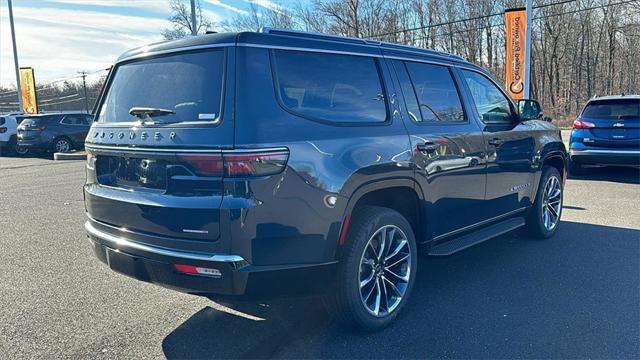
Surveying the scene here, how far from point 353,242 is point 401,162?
2.30ft

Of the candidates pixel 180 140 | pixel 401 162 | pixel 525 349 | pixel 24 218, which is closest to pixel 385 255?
pixel 401 162

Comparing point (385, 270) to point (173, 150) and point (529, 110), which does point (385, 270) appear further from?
point (529, 110)

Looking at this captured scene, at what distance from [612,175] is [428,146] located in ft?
27.6

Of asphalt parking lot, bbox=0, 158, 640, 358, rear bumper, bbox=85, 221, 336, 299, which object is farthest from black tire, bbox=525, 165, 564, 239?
rear bumper, bbox=85, 221, 336, 299

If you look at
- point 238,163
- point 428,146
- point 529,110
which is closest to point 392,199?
point 428,146

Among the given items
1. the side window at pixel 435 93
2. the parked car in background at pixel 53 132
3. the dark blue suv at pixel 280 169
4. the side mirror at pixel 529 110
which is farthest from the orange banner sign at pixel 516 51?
the parked car in background at pixel 53 132

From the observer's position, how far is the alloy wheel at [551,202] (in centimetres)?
569

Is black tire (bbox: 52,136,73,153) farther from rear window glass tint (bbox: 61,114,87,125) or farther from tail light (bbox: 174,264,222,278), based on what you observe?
tail light (bbox: 174,264,222,278)

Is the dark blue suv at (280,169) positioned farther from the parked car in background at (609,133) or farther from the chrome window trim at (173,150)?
the parked car in background at (609,133)

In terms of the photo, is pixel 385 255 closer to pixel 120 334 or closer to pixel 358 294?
pixel 358 294

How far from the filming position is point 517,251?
5.27m

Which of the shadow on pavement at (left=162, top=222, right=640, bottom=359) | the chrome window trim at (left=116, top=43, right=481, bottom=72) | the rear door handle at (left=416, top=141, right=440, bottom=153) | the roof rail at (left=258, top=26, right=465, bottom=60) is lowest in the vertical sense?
the shadow on pavement at (left=162, top=222, right=640, bottom=359)

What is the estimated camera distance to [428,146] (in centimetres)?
377

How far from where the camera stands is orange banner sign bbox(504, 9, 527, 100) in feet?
43.3
